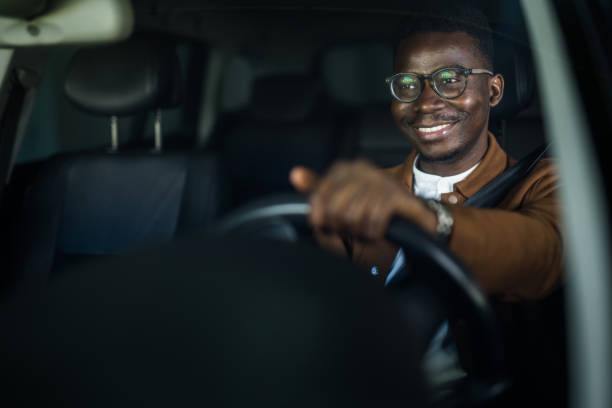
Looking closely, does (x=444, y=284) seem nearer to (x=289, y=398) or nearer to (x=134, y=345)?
(x=289, y=398)

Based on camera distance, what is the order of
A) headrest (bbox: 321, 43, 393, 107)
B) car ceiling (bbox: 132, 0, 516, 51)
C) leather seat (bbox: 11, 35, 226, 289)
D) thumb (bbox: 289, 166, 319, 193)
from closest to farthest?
1. thumb (bbox: 289, 166, 319, 193)
2. leather seat (bbox: 11, 35, 226, 289)
3. car ceiling (bbox: 132, 0, 516, 51)
4. headrest (bbox: 321, 43, 393, 107)

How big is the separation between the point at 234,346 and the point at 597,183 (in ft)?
1.26

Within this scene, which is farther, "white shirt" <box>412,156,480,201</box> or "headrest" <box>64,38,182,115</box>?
"headrest" <box>64,38,182,115</box>

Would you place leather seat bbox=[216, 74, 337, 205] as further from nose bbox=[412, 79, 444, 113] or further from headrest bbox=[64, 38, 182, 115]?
nose bbox=[412, 79, 444, 113]

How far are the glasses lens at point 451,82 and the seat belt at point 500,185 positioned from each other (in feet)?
0.55

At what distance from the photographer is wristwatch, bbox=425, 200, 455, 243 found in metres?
0.63

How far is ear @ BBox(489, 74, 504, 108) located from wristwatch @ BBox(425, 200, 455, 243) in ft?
0.98

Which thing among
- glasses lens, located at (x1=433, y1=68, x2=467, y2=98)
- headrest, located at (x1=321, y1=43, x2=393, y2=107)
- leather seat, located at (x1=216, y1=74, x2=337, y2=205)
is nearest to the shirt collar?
glasses lens, located at (x1=433, y1=68, x2=467, y2=98)

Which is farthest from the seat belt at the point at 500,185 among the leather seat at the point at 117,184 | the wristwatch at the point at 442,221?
the leather seat at the point at 117,184

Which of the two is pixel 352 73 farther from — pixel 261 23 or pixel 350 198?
pixel 350 198

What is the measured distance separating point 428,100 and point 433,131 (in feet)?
0.17

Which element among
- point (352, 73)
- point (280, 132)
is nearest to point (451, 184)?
point (280, 132)

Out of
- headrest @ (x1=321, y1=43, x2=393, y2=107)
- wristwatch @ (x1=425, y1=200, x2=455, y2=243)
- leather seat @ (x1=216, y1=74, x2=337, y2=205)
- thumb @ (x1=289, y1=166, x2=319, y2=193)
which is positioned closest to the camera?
thumb @ (x1=289, y1=166, x2=319, y2=193)

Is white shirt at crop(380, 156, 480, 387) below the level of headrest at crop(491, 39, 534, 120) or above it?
below
